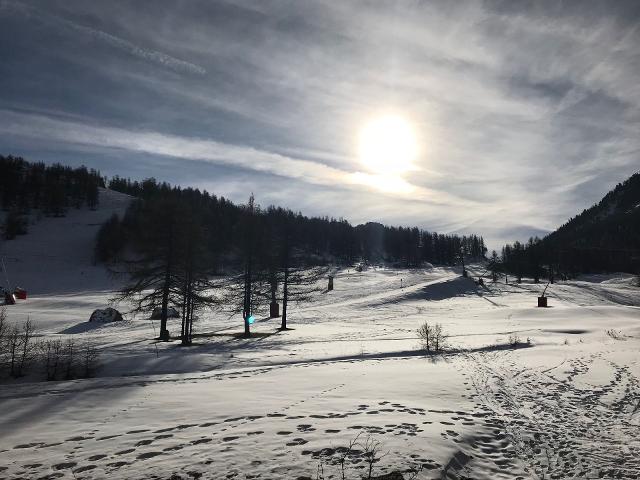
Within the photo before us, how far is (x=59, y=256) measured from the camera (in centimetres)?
8756

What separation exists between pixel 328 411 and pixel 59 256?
9945 cm

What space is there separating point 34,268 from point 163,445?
299ft

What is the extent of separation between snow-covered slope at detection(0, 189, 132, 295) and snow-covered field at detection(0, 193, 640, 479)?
57968 mm

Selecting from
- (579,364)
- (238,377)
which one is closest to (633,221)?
(579,364)

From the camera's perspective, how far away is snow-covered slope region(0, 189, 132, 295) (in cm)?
6962

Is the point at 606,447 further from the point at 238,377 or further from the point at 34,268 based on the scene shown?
the point at 34,268

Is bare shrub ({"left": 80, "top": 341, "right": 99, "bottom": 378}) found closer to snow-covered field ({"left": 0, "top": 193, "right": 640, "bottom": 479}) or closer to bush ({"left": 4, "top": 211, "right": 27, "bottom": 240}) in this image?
snow-covered field ({"left": 0, "top": 193, "right": 640, "bottom": 479})

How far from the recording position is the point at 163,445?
7.80 m

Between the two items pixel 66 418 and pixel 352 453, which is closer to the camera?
pixel 352 453

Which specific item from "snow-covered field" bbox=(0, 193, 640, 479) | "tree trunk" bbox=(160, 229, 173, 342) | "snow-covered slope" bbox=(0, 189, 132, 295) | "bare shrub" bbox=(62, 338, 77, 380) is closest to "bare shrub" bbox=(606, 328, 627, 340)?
"snow-covered field" bbox=(0, 193, 640, 479)

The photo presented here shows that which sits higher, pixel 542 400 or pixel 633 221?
pixel 633 221

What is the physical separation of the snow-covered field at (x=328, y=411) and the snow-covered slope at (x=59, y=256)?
190 feet

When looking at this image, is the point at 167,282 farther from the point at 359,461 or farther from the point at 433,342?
the point at 359,461

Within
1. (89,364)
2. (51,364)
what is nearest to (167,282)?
(89,364)
